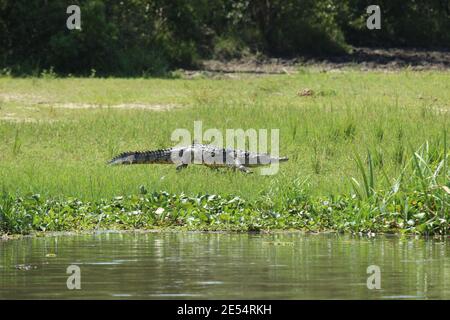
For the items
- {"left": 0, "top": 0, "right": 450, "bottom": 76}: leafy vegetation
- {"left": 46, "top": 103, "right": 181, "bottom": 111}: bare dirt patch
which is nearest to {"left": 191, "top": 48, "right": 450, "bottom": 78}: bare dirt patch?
{"left": 0, "top": 0, "right": 450, "bottom": 76}: leafy vegetation

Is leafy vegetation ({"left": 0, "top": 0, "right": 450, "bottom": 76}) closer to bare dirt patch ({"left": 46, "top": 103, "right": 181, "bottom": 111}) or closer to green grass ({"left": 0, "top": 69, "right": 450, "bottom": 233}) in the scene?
green grass ({"left": 0, "top": 69, "right": 450, "bottom": 233})

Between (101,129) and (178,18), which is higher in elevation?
(178,18)

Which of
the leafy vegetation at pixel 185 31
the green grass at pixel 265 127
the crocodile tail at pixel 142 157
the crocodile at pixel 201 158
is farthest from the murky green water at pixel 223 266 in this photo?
the leafy vegetation at pixel 185 31

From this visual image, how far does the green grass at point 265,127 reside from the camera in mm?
12836

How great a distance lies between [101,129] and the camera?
722 inches

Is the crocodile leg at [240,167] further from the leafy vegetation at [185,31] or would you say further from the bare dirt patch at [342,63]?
the bare dirt patch at [342,63]

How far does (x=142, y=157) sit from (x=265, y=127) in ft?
9.21

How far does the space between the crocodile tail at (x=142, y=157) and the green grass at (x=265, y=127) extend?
169mm

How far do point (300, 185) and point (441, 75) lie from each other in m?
12.4

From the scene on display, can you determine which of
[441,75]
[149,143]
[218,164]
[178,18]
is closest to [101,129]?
[149,143]

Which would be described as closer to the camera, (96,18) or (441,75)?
(441,75)

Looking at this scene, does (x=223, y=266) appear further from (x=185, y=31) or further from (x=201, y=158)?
(x=185, y=31)
